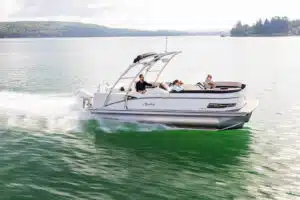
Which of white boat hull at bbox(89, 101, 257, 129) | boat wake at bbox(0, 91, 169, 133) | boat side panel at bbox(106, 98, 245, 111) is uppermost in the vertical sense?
boat side panel at bbox(106, 98, 245, 111)

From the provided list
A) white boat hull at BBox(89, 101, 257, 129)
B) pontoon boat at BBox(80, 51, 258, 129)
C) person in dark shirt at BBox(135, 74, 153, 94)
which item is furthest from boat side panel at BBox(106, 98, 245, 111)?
person in dark shirt at BBox(135, 74, 153, 94)

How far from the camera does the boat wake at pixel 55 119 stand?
19.8m

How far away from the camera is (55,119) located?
69.7 feet

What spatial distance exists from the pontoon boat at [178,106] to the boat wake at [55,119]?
43 cm

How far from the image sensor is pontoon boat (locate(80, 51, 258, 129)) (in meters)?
18.7

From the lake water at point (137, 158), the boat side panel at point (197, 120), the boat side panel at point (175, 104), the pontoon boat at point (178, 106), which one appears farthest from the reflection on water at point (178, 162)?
the boat side panel at point (175, 104)

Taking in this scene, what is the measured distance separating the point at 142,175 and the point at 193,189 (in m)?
2.01

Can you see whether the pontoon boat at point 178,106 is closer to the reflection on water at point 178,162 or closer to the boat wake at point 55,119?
the boat wake at point 55,119

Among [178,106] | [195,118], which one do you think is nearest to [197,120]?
[195,118]

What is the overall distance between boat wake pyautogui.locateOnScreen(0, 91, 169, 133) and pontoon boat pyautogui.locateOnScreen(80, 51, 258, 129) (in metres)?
0.43

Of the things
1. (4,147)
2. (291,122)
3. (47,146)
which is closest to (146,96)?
(47,146)

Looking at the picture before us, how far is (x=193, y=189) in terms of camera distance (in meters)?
12.7

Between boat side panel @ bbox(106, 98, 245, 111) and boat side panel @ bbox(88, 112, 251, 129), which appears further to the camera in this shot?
boat side panel @ bbox(88, 112, 251, 129)

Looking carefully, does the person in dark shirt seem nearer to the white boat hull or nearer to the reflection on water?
the white boat hull
